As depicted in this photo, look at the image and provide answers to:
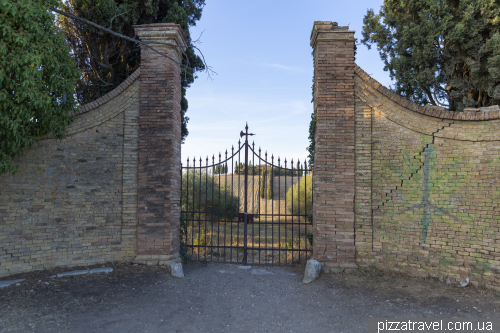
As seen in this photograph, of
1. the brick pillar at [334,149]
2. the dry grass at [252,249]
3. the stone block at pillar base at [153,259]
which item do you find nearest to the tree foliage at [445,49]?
the brick pillar at [334,149]

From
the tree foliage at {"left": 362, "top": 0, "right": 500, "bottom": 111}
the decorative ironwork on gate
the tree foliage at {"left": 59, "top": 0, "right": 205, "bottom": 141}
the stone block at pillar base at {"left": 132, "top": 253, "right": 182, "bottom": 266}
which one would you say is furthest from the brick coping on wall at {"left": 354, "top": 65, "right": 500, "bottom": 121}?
the stone block at pillar base at {"left": 132, "top": 253, "right": 182, "bottom": 266}

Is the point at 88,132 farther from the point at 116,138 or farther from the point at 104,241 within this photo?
the point at 104,241

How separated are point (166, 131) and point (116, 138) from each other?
104 centimetres

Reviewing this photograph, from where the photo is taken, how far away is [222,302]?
4.74m

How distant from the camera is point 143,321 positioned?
13.1ft

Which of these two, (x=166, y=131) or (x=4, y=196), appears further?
(x=166, y=131)

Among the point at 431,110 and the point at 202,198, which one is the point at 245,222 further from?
the point at 202,198

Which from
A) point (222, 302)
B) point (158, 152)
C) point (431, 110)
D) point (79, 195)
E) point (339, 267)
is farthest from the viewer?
point (158, 152)

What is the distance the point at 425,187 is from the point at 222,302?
4181mm

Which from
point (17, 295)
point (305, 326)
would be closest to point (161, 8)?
point (17, 295)

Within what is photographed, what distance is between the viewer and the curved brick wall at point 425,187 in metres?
5.03

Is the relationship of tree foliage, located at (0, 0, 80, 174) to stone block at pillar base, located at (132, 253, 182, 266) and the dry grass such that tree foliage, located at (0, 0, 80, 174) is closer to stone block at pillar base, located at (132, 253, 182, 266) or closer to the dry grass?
stone block at pillar base, located at (132, 253, 182, 266)

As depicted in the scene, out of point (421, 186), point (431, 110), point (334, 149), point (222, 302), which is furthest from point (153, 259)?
point (431, 110)

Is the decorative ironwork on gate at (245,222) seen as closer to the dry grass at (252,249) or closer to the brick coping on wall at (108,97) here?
the dry grass at (252,249)
